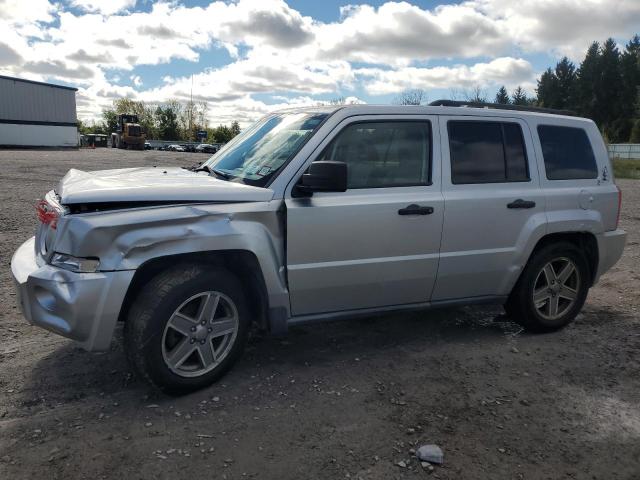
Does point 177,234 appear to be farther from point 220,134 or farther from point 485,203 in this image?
point 220,134

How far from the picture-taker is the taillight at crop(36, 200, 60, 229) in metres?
3.36

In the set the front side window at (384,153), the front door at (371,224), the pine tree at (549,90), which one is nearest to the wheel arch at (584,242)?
the front door at (371,224)

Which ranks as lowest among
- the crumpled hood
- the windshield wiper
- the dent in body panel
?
the dent in body panel

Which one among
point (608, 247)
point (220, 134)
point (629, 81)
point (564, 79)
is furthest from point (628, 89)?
point (608, 247)

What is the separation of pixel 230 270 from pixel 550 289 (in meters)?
2.97

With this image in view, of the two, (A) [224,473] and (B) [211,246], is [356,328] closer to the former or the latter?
(B) [211,246]

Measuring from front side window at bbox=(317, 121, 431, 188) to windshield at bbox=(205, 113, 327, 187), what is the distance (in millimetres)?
268

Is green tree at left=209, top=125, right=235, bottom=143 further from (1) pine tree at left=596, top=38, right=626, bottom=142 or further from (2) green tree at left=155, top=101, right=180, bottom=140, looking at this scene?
(1) pine tree at left=596, top=38, right=626, bottom=142

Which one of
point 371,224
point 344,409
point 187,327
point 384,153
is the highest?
point 384,153

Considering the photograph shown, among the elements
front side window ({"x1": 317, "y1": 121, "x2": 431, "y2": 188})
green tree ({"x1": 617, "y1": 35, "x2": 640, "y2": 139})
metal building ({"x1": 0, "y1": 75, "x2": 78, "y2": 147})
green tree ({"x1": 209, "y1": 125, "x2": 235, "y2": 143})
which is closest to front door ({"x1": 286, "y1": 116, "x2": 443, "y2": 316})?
front side window ({"x1": 317, "y1": 121, "x2": 431, "y2": 188})

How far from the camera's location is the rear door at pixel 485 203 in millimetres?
4277

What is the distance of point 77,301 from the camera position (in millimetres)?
3100

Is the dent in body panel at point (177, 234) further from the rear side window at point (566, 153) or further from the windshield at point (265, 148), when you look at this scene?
the rear side window at point (566, 153)

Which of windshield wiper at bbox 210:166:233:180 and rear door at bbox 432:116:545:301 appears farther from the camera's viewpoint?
rear door at bbox 432:116:545:301
